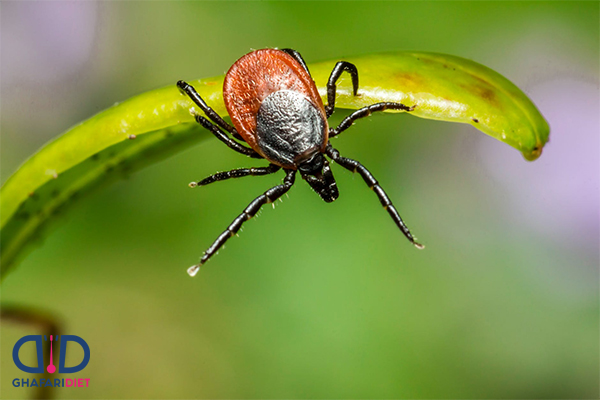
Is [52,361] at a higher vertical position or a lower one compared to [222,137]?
lower

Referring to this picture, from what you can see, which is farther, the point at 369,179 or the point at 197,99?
the point at 369,179

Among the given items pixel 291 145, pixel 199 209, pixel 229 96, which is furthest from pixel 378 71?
pixel 199 209

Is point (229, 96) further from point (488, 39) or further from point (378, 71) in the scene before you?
point (488, 39)

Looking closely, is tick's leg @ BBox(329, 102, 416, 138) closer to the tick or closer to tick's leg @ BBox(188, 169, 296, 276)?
the tick

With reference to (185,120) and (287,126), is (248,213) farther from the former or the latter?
(185,120)

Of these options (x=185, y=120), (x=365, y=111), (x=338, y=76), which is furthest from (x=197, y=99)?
(x=365, y=111)

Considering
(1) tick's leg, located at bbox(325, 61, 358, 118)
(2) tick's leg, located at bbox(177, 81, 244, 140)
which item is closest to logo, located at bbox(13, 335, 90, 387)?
(2) tick's leg, located at bbox(177, 81, 244, 140)

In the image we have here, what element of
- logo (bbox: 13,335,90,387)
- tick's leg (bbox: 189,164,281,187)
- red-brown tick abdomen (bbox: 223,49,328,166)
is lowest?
logo (bbox: 13,335,90,387)
